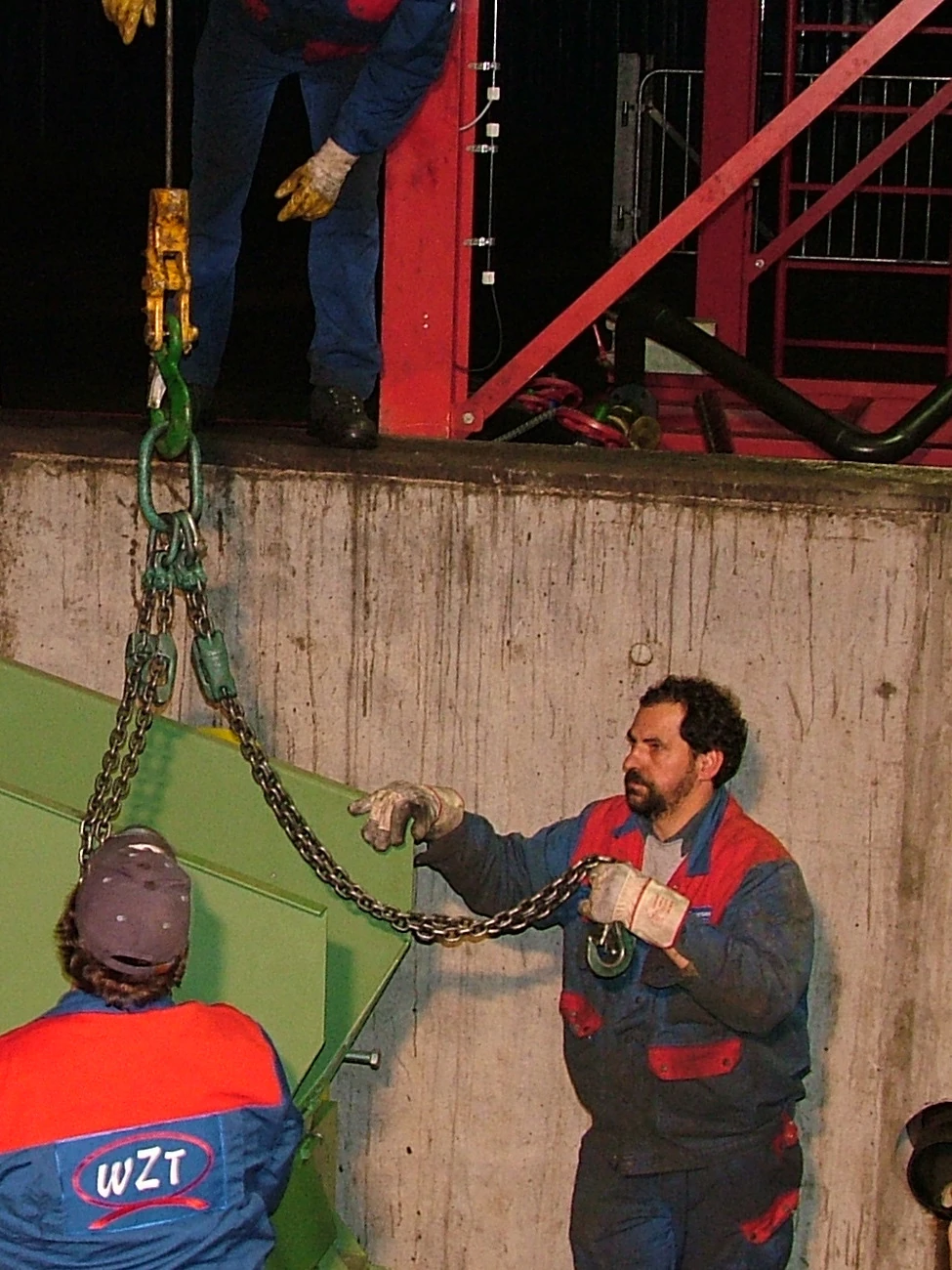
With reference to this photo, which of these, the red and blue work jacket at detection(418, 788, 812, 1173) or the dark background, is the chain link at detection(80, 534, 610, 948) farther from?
the dark background

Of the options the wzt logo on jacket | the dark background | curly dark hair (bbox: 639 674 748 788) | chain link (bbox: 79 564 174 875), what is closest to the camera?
the wzt logo on jacket

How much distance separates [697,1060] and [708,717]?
727 millimetres

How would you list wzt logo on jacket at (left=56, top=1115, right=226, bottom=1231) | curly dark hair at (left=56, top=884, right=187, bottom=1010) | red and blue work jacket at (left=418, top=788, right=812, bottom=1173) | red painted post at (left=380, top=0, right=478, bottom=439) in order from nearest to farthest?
wzt logo on jacket at (left=56, top=1115, right=226, bottom=1231) → curly dark hair at (left=56, top=884, right=187, bottom=1010) → red and blue work jacket at (left=418, top=788, right=812, bottom=1173) → red painted post at (left=380, top=0, right=478, bottom=439)

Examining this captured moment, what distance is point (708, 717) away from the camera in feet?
14.3

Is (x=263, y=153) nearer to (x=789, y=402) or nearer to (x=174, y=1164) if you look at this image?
(x=789, y=402)

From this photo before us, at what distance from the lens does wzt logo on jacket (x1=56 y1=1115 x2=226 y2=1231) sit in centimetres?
312

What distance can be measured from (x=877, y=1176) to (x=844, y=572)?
136cm

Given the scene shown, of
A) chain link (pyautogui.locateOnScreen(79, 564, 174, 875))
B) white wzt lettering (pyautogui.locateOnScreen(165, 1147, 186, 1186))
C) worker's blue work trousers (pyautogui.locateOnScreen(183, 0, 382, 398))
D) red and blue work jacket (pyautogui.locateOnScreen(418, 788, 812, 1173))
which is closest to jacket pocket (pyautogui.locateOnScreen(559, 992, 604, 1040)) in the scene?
red and blue work jacket (pyautogui.locateOnScreen(418, 788, 812, 1173))

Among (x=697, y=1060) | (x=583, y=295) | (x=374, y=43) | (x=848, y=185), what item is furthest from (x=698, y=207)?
(x=848, y=185)

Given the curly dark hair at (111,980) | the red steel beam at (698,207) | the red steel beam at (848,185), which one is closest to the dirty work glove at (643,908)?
the curly dark hair at (111,980)

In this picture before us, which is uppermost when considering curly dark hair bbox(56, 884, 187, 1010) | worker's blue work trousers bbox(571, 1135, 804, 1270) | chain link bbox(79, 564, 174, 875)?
chain link bbox(79, 564, 174, 875)

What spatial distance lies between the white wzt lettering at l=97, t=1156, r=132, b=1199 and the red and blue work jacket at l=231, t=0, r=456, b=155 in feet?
8.32

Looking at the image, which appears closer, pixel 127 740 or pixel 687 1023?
pixel 127 740

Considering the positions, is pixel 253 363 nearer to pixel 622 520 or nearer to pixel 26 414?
pixel 26 414
